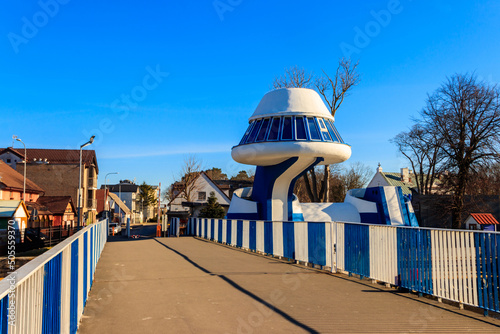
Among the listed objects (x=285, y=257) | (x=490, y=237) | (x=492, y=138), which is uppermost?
(x=492, y=138)

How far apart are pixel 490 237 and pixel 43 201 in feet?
171

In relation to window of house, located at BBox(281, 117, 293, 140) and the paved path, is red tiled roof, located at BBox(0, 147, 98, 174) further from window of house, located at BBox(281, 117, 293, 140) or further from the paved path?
the paved path

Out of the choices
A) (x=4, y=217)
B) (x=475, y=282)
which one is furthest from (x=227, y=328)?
(x=4, y=217)

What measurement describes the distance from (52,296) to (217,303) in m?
4.47

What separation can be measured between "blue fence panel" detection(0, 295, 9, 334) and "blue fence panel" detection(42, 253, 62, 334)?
114cm

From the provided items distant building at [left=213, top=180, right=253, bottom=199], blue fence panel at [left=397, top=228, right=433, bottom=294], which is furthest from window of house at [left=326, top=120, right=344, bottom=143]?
distant building at [left=213, top=180, right=253, bottom=199]

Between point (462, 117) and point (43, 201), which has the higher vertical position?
point (462, 117)

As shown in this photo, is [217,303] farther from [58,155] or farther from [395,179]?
[395,179]

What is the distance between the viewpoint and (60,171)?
201 ft

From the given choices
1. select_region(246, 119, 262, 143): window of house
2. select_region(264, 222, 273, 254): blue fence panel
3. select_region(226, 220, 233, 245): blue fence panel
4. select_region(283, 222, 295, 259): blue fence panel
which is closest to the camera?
select_region(283, 222, 295, 259): blue fence panel

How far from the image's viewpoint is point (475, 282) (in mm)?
7609

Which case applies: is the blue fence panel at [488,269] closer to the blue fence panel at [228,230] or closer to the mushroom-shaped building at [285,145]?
the blue fence panel at [228,230]

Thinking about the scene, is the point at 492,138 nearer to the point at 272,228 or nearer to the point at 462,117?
the point at 462,117

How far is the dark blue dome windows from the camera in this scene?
88.1 ft
